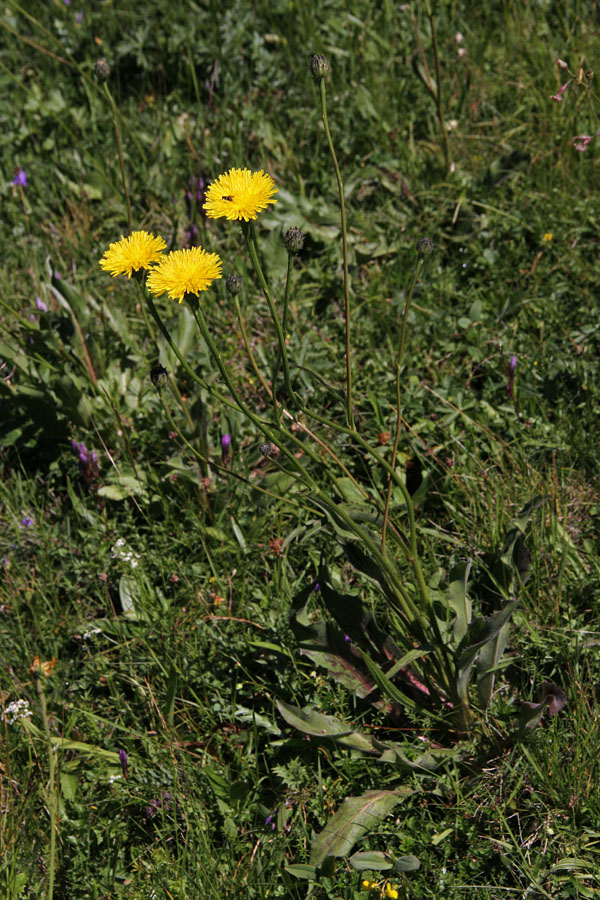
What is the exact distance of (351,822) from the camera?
70.2 inches

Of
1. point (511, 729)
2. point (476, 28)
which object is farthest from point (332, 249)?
point (511, 729)

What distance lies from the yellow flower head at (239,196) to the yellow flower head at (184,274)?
0.27ft

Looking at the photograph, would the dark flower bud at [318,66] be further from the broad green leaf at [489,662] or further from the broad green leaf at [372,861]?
the broad green leaf at [372,861]

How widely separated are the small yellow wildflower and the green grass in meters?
0.03

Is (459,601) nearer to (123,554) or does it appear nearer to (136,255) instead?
(123,554)

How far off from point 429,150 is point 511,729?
2.25 m

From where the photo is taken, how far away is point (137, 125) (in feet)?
11.9

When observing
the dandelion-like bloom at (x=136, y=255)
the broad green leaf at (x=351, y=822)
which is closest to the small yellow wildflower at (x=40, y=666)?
the broad green leaf at (x=351, y=822)

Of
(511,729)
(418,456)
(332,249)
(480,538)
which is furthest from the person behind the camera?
(332,249)

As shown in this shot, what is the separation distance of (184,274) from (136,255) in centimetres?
16

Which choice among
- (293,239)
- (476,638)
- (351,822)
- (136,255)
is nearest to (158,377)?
(136,255)

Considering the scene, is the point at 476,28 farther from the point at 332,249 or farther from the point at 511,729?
the point at 511,729

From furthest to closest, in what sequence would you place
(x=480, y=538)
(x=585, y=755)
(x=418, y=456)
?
(x=418, y=456), (x=480, y=538), (x=585, y=755)

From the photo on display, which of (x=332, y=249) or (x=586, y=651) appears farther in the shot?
(x=332, y=249)
